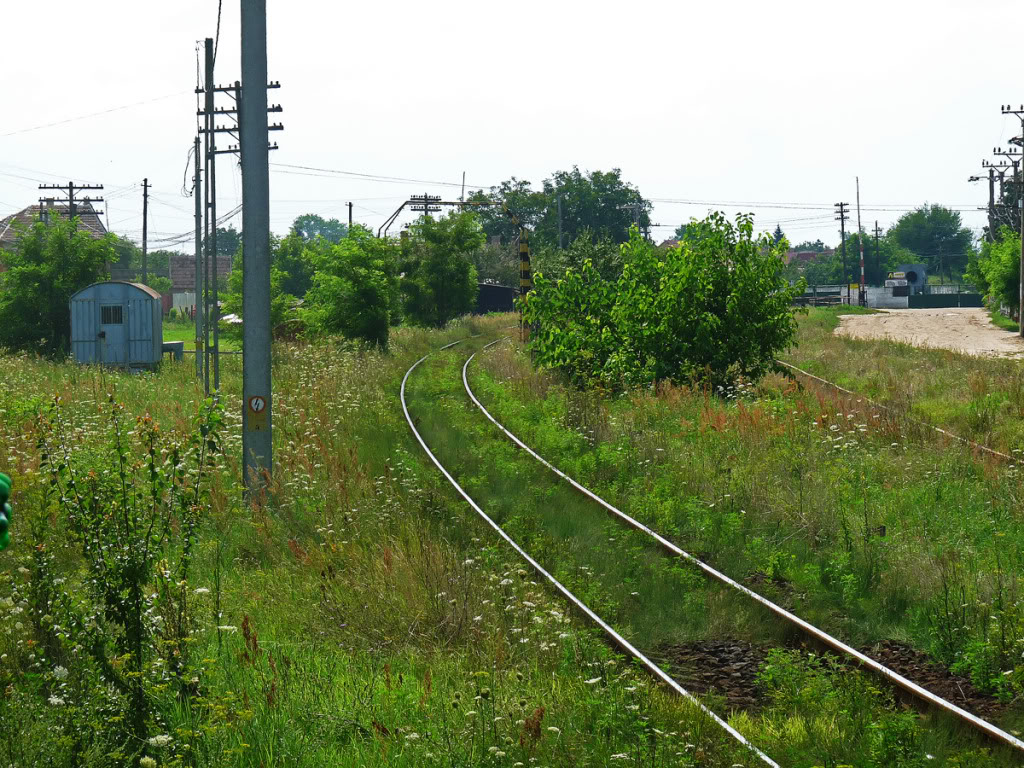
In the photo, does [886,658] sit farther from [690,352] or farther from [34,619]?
[690,352]

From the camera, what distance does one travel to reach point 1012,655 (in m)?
6.74

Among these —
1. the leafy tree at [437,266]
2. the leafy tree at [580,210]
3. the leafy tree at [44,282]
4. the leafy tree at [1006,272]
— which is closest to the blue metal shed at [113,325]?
the leafy tree at [44,282]

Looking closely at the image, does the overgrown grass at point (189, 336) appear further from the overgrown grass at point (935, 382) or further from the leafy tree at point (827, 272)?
the leafy tree at point (827, 272)

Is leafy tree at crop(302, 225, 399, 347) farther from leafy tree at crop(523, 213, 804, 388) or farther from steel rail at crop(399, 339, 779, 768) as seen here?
steel rail at crop(399, 339, 779, 768)

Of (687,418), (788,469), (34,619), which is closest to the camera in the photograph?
(34,619)

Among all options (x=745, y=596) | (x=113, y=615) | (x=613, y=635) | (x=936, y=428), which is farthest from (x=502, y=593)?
(x=936, y=428)

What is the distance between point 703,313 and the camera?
1892 centimetres

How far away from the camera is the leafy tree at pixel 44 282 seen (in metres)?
35.3

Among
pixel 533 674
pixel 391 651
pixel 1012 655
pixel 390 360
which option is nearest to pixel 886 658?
pixel 1012 655

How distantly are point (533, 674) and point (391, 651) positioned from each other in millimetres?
1158

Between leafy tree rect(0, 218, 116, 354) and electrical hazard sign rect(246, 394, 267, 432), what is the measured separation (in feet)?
90.1

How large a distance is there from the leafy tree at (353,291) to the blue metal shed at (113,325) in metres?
5.01

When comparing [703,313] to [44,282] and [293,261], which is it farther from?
[293,261]

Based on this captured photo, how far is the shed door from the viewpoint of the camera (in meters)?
32.0
